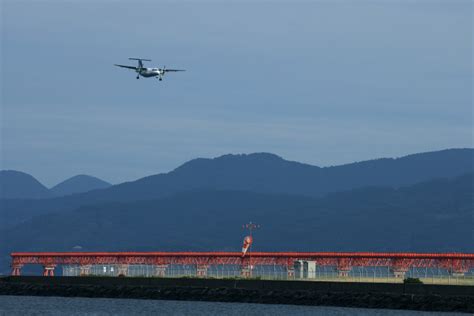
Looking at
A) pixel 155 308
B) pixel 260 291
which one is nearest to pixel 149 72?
pixel 260 291

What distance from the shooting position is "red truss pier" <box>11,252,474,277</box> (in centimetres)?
16762

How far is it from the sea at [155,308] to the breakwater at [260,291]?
2.05 meters

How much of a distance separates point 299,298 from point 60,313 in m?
28.1

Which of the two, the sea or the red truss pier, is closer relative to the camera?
the sea

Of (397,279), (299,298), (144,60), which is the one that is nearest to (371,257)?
(397,279)

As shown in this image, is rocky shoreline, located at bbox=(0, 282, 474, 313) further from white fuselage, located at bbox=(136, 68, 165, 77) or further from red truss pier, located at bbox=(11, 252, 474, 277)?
white fuselage, located at bbox=(136, 68, 165, 77)

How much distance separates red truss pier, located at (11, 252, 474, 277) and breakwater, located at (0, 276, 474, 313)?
53.4ft

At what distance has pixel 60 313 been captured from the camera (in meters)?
132

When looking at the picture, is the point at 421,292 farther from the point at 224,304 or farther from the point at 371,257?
the point at 371,257

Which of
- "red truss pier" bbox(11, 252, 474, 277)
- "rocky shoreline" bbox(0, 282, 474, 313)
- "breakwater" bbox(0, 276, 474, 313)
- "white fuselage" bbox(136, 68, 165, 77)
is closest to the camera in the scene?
"rocky shoreline" bbox(0, 282, 474, 313)

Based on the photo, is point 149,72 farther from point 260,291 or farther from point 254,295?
point 254,295

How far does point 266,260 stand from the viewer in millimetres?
180125

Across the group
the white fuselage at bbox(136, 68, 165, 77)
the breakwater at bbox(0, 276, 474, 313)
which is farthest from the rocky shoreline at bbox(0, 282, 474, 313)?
the white fuselage at bbox(136, 68, 165, 77)

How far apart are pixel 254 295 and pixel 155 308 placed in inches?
560
